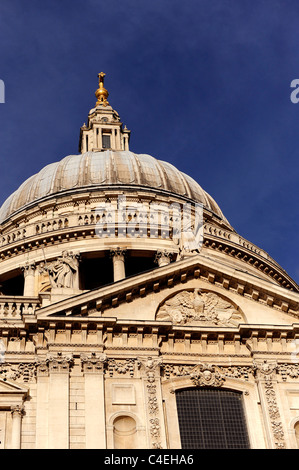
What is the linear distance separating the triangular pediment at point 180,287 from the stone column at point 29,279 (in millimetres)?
15208

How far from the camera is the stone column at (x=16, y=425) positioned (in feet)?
85.5

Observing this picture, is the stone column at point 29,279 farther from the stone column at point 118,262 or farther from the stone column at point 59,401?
the stone column at point 59,401

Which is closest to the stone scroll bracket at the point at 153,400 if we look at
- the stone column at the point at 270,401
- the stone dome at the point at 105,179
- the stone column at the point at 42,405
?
the stone column at the point at 42,405

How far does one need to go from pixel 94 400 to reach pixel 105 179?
2874 centimetres

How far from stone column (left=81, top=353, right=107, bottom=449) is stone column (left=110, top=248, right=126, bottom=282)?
16.8 m

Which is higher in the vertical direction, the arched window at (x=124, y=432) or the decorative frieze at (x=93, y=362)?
the decorative frieze at (x=93, y=362)

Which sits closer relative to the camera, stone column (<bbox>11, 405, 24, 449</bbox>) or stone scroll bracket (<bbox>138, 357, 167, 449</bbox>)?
stone column (<bbox>11, 405, 24, 449</bbox>)

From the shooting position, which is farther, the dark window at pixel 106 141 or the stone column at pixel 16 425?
the dark window at pixel 106 141

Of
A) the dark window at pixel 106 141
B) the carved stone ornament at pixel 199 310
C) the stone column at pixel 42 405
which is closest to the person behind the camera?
the stone column at pixel 42 405

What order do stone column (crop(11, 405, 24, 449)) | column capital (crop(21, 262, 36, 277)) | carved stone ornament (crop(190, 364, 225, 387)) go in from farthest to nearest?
column capital (crop(21, 262, 36, 277)) < carved stone ornament (crop(190, 364, 225, 387)) < stone column (crop(11, 405, 24, 449))

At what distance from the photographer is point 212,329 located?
30.0m

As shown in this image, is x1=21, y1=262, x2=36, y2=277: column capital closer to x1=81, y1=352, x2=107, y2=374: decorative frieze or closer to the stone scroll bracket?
x1=81, y1=352, x2=107, y2=374: decorative frieze

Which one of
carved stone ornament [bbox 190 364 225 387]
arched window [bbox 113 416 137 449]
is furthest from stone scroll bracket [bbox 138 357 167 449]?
carved stone ornament [bbox 190 364 225 387]

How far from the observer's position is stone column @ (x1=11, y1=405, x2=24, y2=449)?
26.0 meters
